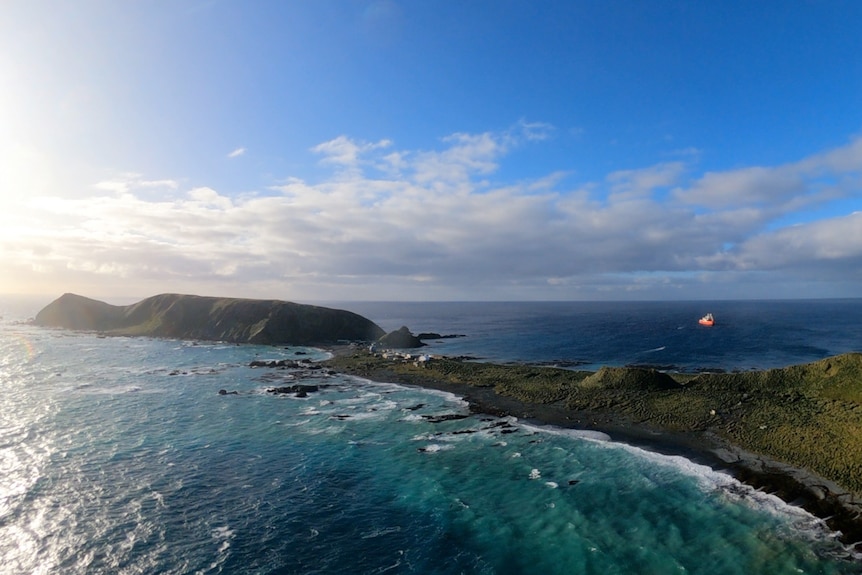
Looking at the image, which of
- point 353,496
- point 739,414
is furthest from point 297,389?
point 739,414

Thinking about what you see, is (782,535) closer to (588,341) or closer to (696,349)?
(696,349)

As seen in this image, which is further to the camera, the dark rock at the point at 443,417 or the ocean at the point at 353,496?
the dark rock at the point at 443,417

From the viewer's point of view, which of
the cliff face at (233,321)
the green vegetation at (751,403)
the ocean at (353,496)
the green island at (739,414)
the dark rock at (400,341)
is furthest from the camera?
the cliff face at (233,321)

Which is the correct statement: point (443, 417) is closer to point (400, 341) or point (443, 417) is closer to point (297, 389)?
point (297, 389)

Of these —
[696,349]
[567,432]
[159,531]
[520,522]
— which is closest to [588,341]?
[696,349]

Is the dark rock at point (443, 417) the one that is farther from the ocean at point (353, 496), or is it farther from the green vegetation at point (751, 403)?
the green vegetation at point (751, 403)

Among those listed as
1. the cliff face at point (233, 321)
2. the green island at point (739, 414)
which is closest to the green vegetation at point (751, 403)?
the green island at point (739, 414)

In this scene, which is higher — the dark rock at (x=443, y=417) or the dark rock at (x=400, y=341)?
the dark rock at (x=400, y=341)

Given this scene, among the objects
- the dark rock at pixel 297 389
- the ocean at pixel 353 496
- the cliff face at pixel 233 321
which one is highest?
the cliff face at pixel 233 321

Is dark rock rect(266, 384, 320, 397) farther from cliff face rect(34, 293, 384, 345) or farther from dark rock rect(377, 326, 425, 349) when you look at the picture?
cliff face rect(34, 293, 384, 345)
